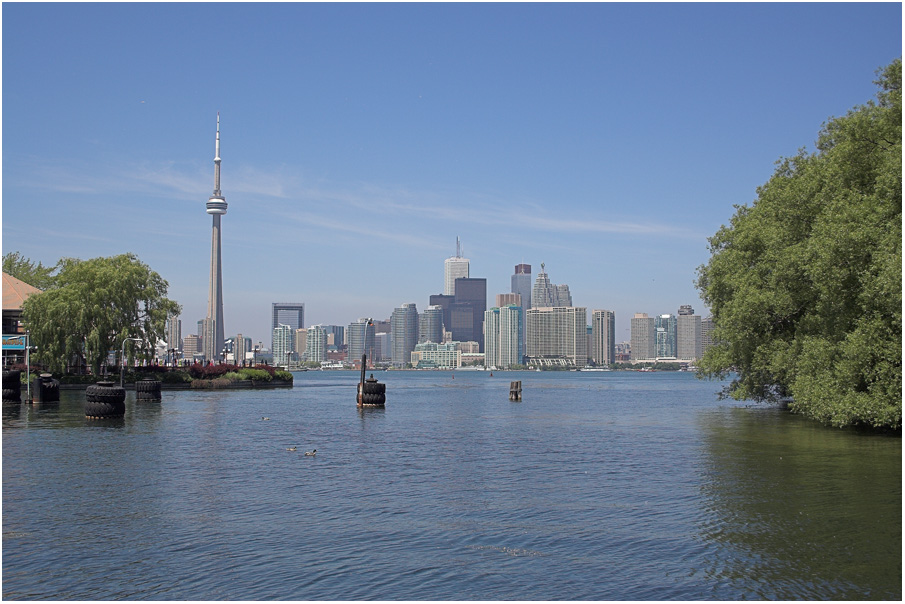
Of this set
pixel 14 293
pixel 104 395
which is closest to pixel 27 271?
pixel 14 293

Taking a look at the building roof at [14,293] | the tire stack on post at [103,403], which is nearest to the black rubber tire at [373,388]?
the tire stack on post at [103,403]

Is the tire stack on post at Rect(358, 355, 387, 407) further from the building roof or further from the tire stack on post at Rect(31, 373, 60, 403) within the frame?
the building roof

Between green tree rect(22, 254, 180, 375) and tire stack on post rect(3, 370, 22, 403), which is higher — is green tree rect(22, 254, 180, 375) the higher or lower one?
the higher one

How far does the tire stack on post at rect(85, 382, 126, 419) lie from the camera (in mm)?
52156

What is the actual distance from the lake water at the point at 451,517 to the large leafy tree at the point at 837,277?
2586 millimetres

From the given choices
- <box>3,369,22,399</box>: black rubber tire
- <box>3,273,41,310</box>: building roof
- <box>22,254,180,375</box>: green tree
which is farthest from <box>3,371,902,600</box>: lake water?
<box>3,273,41,310</box>: building roof

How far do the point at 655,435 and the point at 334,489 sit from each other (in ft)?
77.1

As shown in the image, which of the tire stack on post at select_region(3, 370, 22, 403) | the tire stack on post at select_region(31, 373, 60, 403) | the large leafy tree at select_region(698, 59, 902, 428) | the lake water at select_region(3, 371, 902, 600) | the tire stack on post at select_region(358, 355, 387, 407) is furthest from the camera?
the tire stack on post at select_region(358, 355, 387, 407)

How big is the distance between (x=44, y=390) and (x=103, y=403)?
16063 mm

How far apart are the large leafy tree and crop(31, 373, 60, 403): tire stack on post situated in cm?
4788

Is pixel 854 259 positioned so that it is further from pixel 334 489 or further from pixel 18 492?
pixel 18 492

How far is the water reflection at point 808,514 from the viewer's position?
1636cm

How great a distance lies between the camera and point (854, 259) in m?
33.4

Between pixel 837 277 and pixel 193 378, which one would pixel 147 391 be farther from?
pixel 837 277
